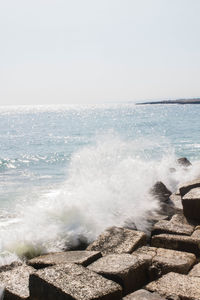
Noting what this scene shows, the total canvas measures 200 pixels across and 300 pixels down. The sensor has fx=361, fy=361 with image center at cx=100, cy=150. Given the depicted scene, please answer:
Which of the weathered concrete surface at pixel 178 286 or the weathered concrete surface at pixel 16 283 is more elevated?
the weathered concrete surface at pixel 178 286

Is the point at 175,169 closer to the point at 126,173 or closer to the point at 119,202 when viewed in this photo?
the point at 126,173

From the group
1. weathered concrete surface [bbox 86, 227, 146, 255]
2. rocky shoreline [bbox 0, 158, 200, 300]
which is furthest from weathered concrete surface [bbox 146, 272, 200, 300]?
weathered concrete surface [bbox 86, 227, 146, 255]

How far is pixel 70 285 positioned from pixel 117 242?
4.93ft

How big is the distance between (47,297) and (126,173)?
6.37 metres

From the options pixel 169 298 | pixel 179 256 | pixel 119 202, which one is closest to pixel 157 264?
pixel 179 256

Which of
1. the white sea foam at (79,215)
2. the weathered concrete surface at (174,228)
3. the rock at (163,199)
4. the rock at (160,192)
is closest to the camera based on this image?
the weathered concrete surface at (174,228)

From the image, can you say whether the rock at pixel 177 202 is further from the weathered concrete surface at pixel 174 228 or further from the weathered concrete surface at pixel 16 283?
the weathered concrete surface at pixel 16 283

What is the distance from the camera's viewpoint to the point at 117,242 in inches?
162

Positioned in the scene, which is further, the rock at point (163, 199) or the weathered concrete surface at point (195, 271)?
the rock at point (163, 199)

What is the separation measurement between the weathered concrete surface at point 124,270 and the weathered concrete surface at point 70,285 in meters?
0.24

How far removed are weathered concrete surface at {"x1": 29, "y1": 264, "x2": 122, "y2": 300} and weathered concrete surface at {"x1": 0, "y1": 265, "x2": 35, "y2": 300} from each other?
7.3 inches

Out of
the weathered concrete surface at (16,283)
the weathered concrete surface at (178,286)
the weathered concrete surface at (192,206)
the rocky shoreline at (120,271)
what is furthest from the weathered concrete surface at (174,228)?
the weathered concrete surface at (16,283)

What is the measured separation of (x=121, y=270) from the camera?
10.1 ft

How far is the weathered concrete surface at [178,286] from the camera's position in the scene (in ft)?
9.11
